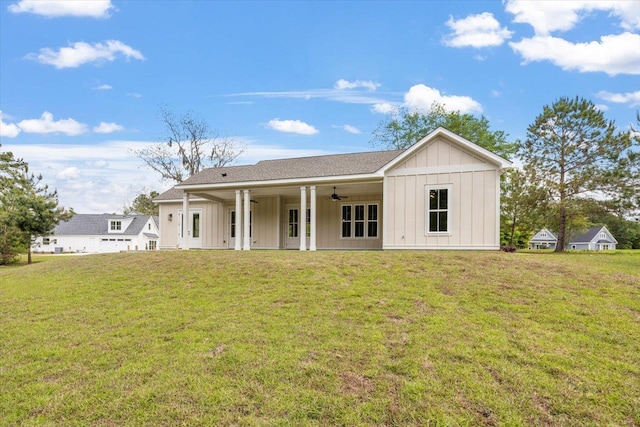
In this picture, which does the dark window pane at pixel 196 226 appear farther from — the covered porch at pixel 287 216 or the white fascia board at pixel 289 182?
the white fascia board at pixel 289 182

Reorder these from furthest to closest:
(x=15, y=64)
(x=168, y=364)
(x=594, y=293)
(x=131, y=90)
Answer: (x=131, y=90) → (x=15, y=64) → (x=594, y=293) → (x=168, y=364)

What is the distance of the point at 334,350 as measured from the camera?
483 centimetres

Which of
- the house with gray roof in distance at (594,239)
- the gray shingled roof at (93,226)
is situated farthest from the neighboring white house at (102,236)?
the house with gray roof in distance at (594,239)

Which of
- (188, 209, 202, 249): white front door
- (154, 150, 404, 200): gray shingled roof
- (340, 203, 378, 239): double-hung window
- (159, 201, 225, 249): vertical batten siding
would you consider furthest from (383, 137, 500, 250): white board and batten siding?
(188, 209, 202, 249): white front door

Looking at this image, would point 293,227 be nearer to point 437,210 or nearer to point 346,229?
point 346,229

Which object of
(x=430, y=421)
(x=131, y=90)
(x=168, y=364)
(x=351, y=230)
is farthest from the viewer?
(x=131, y=90)

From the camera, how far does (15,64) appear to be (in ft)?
60.1

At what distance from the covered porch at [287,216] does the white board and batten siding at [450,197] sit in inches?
51.5

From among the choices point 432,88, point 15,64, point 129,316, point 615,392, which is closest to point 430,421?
point 615,392

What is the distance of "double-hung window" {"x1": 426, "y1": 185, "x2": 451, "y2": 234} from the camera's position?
12641 millimetres

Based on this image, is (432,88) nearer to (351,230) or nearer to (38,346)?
(351,230)

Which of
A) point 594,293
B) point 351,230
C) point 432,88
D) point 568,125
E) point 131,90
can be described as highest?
point 432,88

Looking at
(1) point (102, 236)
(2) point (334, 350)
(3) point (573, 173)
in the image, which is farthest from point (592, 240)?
(1) point (102, 236)

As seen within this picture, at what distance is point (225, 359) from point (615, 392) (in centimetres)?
433
